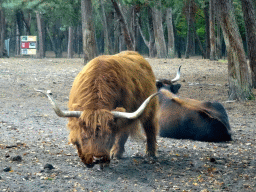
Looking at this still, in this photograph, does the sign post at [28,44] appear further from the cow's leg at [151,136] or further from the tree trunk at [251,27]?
the cow's leg at [151,136]

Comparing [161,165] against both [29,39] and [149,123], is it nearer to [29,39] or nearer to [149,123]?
[149,123]

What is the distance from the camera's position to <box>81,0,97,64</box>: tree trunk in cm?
1684

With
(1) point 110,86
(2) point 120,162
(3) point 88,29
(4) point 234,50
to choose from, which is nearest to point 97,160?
Answer: (1) point 110,86

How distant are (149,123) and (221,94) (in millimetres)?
6616

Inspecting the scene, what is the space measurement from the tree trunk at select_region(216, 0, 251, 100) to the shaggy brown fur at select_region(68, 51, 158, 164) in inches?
200

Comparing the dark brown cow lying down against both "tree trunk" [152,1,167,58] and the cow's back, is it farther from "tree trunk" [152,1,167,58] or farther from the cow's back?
"tree trunk" [152,1,167,58]

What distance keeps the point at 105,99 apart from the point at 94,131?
453 mm

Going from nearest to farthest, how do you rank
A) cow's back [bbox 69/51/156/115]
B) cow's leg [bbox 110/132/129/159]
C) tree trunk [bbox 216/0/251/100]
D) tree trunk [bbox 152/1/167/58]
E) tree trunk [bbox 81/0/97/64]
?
cow's back [bbox 69/51/156/115], cow's leg [bbox 110/132/129/159], tree trunk [bbox 216/0/251/100], tree trunk [bbox 81/0/97/64], tree trunk [bbox 152/1/167/58]

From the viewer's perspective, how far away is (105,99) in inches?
179

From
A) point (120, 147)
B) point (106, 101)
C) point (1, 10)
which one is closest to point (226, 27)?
point (120, 147)

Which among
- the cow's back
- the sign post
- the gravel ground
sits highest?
the sign post

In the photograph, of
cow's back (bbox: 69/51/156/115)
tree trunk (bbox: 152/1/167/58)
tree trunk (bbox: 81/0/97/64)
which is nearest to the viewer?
cow's back (bbox: 69/51/156/115)

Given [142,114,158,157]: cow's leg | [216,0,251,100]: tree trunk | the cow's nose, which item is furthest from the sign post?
the cow's nose

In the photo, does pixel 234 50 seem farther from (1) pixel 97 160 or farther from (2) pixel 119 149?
(1) pixel 97 160
